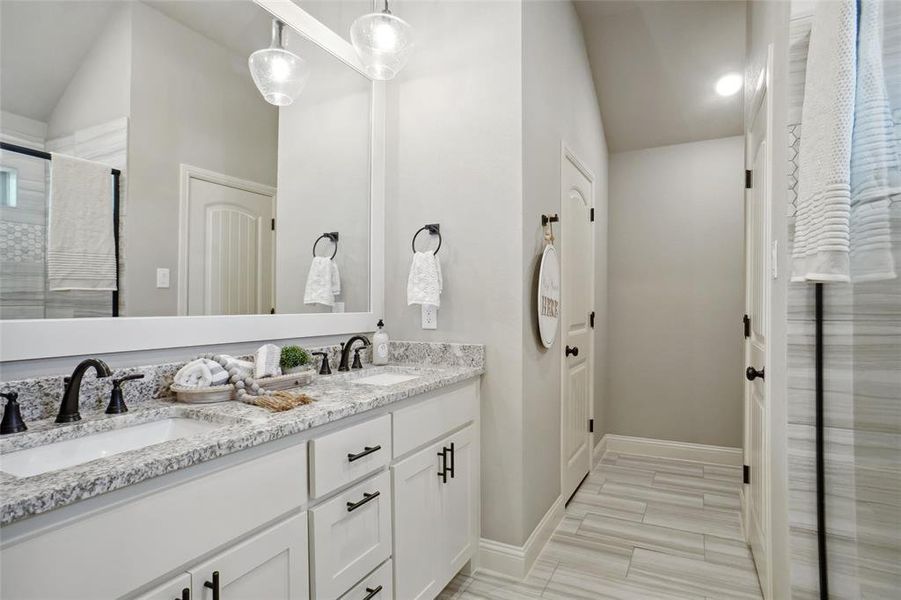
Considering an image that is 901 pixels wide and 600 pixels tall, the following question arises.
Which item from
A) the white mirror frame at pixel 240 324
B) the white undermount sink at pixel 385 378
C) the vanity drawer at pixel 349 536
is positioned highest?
the white mirror frame at pixel 240 324

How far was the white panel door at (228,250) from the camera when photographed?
162 cm

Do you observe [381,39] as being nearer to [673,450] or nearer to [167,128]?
[167,128]

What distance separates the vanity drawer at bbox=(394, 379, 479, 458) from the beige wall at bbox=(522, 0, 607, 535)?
0.87ft

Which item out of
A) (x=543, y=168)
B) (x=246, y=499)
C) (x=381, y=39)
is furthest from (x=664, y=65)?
(x=246, y=499)

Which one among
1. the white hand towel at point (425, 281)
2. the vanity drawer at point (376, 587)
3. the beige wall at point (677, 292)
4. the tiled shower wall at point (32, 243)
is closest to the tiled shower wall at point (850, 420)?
the vanity drawer at point (376, 587)

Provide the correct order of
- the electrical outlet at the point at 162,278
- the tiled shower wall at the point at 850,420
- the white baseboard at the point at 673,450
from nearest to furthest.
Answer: the tiled shower wall at the point at 850,420 < the electrical outlet at the point at 162,278 < the white baseboard at the point at 673,450

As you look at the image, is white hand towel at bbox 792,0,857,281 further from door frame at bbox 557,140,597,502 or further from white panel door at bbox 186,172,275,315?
white panel door at bbox 186,172,275,315

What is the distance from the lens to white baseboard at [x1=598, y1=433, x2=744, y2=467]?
140 inches

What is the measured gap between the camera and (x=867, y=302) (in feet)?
4.02

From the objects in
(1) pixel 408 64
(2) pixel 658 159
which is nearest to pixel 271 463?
(1) pixel 408 64

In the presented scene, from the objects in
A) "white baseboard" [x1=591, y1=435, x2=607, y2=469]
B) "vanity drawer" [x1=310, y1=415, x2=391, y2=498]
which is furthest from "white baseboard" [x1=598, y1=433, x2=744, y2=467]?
"vanity drawer" [x1=310, y1=415, x2=391, y2=498]

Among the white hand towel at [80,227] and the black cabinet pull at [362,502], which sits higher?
the white hand towel at [80,227]

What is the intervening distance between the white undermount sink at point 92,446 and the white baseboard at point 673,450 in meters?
3.33

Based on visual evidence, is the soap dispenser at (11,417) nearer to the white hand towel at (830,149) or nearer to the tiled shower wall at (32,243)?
the tiled shower wall at (32,243)
